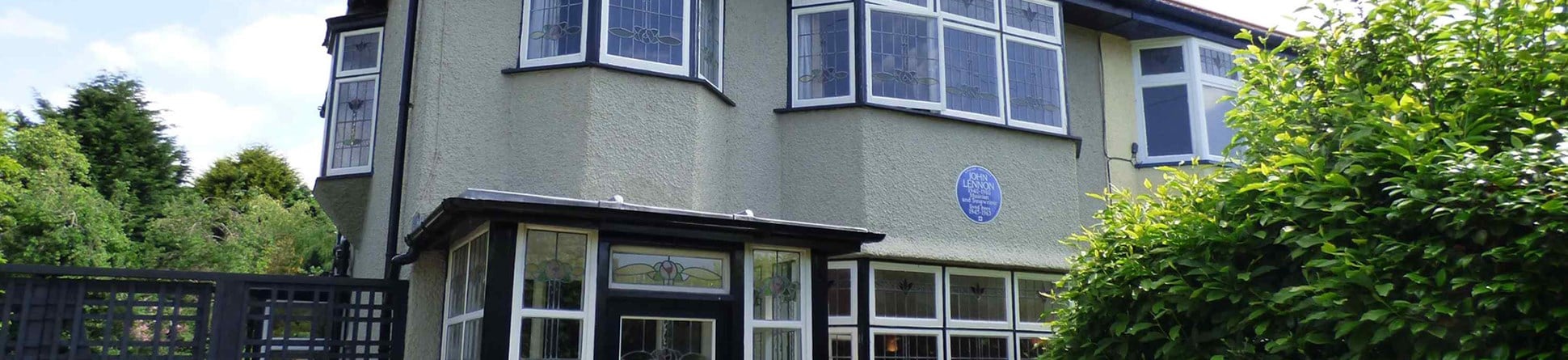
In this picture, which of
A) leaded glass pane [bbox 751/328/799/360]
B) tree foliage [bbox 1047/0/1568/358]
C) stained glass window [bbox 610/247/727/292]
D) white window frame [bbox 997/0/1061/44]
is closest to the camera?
tree foliage [bbox 1047/0/1568/358]

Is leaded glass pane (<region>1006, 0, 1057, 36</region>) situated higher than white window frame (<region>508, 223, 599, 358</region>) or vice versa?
leaded glass pane (<region>1006, 0, 1057, 36</region>)

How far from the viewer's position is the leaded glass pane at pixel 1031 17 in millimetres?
11617

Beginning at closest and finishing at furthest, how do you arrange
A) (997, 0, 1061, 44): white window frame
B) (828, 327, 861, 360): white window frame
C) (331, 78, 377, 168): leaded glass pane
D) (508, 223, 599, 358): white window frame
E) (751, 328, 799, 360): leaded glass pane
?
(508, 223, 599, 358): white window frame → (751, 328, 799, 360): leaded glass pane → (828, 327, 861, 360): white window frame → (331, 78, 377, 168): leaded glass pane → (997, 0, 1061, 44): white window frame

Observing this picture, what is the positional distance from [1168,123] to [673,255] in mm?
7473

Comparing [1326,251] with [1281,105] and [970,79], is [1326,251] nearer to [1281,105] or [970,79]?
[1281,105]

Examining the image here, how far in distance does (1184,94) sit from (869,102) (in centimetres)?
476

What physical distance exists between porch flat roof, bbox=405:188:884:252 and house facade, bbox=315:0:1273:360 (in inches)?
1.0

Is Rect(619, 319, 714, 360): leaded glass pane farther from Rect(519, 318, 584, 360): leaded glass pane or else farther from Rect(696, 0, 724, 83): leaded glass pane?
Rect(696, 0, 724, 83): leaded glass pane

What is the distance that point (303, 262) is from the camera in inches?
1218

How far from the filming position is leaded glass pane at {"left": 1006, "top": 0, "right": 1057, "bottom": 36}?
11.6 m

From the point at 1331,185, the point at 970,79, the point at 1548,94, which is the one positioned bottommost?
the point at 1331,185

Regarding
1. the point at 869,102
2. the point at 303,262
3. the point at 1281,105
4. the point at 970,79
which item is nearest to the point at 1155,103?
the point at 970,79

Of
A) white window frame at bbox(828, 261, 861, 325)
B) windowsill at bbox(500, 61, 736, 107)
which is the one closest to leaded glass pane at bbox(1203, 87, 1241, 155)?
white window frame at bbox(828, 261, 861, 325)

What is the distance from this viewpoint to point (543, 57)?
941cm
